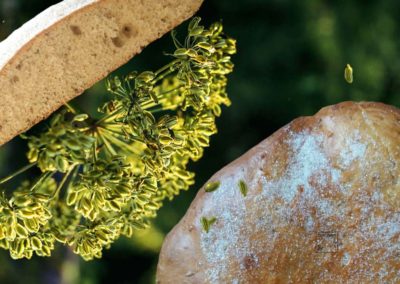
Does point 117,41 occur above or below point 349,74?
above

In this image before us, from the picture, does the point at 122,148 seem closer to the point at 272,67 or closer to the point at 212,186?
the point at 212,186

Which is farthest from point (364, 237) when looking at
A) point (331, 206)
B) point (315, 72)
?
point (315, 72)

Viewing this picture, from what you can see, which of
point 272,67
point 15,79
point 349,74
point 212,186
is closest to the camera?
point 15,79

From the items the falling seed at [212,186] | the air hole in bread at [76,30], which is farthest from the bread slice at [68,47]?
the falling seed at [212,186]

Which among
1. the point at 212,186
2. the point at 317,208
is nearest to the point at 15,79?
the point at 212,186

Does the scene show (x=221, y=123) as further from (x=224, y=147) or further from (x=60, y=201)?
(x=60, y=201)
